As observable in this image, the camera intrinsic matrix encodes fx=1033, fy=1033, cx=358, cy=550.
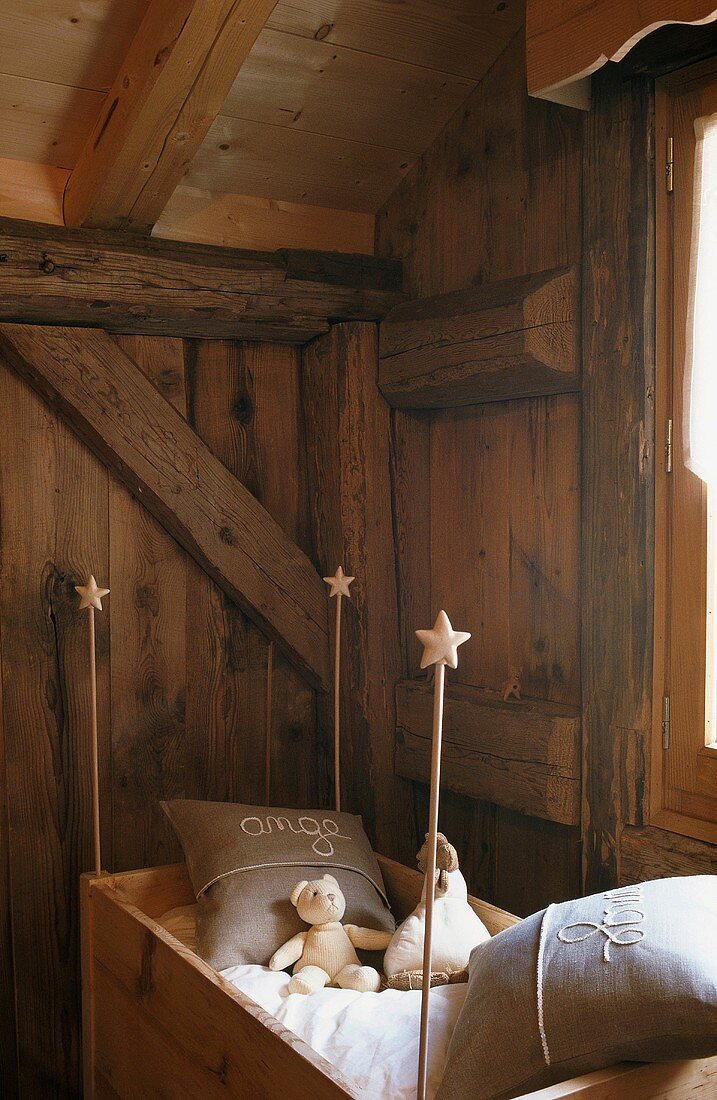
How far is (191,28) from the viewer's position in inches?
73.0

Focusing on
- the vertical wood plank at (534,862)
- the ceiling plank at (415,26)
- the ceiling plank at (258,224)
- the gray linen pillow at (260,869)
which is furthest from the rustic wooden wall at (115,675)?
the ceiling plank at (415,26)

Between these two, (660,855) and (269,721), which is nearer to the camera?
(660,855)

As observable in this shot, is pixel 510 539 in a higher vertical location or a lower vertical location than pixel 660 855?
higher

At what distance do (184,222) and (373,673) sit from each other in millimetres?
1234

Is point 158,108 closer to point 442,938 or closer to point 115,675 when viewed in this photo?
point 115,675

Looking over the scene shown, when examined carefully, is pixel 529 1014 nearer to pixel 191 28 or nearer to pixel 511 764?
pixel 511 764

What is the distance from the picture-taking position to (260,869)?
2.16 metres

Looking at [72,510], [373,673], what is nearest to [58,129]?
[72,510]

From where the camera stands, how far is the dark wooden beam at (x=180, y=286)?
7.46 feet

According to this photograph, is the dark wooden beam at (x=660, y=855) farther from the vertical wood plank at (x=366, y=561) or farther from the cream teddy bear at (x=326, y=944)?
the vertical wood plank at (x=366, y=561)

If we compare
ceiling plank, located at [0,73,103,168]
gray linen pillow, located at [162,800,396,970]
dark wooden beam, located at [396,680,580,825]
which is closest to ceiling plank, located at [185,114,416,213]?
ceiling plank, located at [0,73,103,168]

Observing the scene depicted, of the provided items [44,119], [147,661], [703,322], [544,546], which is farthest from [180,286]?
[703,322]

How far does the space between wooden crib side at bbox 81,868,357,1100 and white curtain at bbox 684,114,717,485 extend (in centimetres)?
124

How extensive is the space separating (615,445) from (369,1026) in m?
1.21
